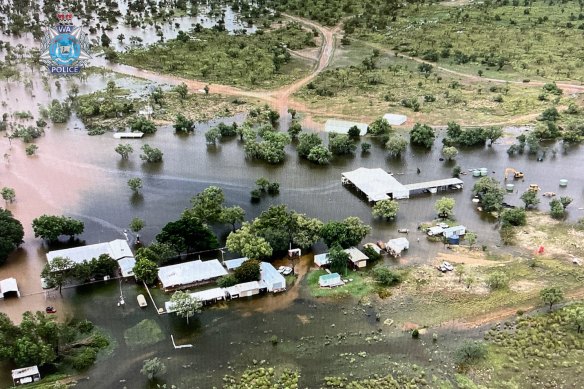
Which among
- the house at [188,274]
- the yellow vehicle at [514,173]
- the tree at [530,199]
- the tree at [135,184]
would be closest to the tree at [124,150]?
the tree at [135,184]

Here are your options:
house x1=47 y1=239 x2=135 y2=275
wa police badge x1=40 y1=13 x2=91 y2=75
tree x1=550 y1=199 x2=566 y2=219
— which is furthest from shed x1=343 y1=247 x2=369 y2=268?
wa police badge x1=40 y1=13 x2=91 y2=75

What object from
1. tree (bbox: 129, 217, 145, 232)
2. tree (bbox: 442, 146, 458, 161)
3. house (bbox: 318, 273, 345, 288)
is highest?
tree (bbox: 442, 146, 458, 161)

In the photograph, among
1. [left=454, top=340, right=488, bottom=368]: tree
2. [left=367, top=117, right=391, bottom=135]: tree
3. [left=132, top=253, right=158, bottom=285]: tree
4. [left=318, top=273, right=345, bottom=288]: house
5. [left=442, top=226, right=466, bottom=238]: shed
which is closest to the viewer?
[left=454, top=340, right=488, bottom=368]: tree

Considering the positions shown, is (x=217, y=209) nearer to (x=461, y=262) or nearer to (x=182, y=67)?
(x=461, y=262)

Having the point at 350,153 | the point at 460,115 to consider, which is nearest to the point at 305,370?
the point at 350,153

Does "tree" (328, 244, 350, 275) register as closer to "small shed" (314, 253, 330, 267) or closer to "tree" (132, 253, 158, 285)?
"small shed" (314, 253, 330, 267)

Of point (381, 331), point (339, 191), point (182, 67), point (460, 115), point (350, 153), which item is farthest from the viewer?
point (182, 67)

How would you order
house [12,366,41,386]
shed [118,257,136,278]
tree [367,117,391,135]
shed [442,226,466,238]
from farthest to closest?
tree [367,117,391,135] < shed [442,226,466,238] < shed [118,257,136,278] < house [12,366,41,386]

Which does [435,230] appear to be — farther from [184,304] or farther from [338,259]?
[184,304]

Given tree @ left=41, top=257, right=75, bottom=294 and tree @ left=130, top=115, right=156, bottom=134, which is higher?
tree @ left=130, top=115, right=156, bottom=134
